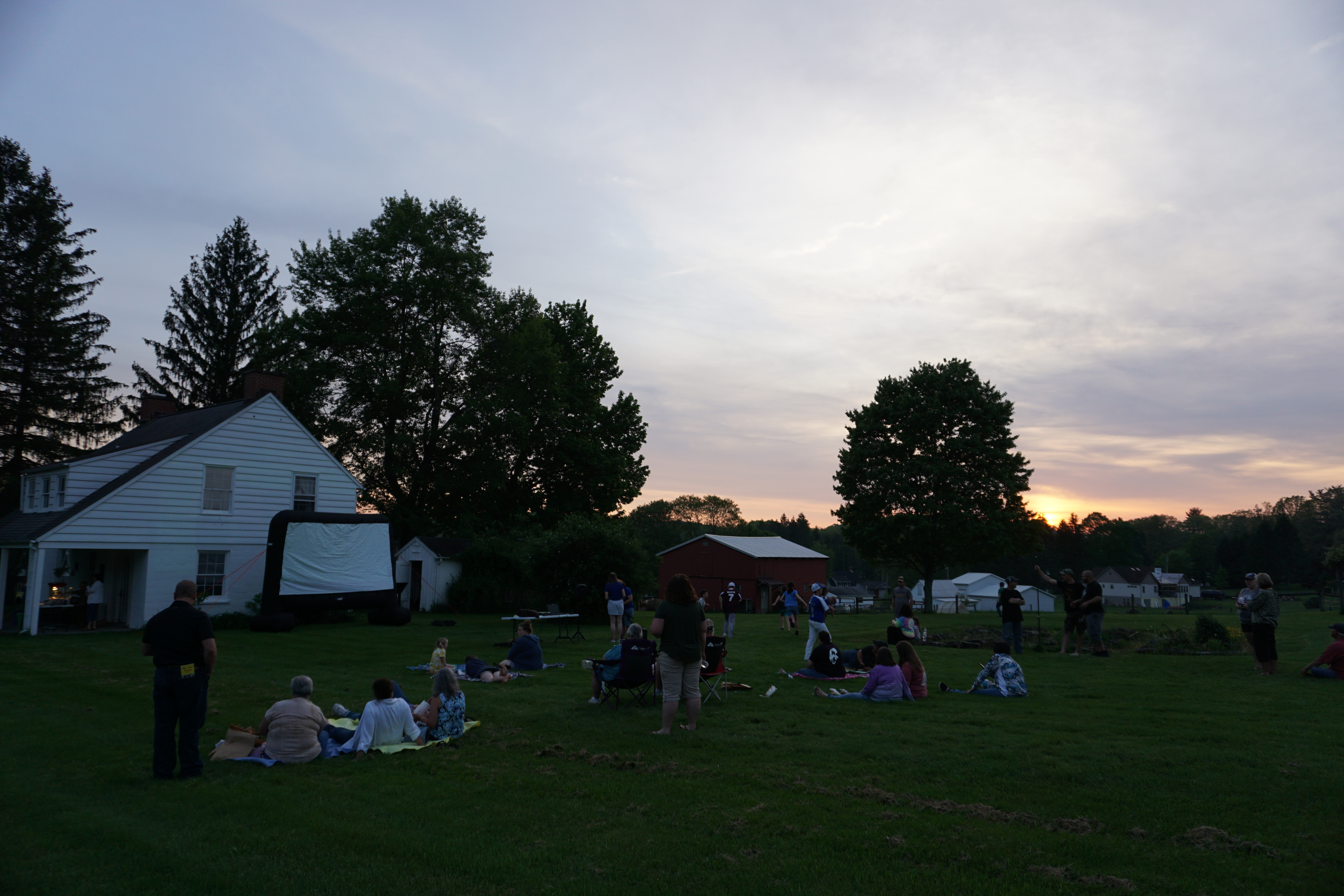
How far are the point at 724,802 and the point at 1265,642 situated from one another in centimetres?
1280

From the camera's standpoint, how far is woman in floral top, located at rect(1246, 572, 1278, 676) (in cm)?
1357

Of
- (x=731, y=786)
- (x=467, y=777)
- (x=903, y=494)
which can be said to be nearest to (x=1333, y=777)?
(x=731, y=786)

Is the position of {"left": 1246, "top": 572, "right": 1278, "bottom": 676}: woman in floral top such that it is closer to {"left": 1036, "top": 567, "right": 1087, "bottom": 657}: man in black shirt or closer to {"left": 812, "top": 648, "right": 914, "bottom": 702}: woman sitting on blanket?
{"left": 1036, "top": 567, "right": 1087, "bottom": 657}: man in black shirt

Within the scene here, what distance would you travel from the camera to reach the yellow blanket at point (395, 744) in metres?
8.27

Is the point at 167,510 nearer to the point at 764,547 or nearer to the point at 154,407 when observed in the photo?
the point at 154,407

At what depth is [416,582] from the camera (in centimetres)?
3456

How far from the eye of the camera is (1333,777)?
22.7 ft

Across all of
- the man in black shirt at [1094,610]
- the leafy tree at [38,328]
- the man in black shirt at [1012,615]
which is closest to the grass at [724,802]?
the man in black shirt at [1094,610]

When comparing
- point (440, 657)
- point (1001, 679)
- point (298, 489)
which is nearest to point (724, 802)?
point (440, 657)

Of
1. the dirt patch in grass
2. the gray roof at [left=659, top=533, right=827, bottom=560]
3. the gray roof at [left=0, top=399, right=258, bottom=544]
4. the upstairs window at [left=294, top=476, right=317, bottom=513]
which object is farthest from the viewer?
the gray roof at [left=659, top=533, right=827, bottom=560]

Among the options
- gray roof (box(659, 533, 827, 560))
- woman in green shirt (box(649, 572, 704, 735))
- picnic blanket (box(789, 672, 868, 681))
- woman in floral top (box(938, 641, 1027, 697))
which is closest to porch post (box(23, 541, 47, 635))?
woman in green shirt (box(649, 572, 704, 735))

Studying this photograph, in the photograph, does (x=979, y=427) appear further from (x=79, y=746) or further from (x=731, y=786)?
(x=79, y=746)

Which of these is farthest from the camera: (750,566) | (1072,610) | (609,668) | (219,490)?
(750,566)

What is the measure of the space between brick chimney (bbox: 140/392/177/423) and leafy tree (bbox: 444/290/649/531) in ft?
38.6
